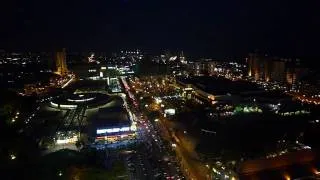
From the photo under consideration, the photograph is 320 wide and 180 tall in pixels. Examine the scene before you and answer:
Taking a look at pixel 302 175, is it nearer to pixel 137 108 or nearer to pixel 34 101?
pixel 137 108

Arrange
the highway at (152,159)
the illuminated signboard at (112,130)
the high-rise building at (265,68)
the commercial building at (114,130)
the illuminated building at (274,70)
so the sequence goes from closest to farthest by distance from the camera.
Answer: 1. the highway at (152,159)
2. the commercial building at (114,130)
3. the illuminated signboard at (112,130)
4. the illuminated building at (274,70)
5. the high-rise building at (265,68)

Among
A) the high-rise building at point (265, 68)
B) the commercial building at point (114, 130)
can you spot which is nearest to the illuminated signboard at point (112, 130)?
the commercial building at point (114, 130)

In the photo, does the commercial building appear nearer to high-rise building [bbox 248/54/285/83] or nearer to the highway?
the highway

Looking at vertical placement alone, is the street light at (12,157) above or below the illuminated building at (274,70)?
below

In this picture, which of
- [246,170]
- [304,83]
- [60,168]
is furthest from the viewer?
[304,83]

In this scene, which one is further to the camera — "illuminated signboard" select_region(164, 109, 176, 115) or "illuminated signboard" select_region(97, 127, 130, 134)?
"illuminated signboard" select_region(164, 109, 176, 115)

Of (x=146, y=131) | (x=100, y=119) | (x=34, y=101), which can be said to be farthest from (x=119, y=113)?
(x=34, y=101)

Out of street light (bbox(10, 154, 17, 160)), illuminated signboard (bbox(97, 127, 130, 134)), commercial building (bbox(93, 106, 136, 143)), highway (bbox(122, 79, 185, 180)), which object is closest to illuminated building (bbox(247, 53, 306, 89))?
highway (bbox(122, 79, 185, 180))

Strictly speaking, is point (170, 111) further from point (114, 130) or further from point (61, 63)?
point (61, 63)

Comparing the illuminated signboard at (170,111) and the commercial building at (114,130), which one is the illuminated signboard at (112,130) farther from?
the illuminated signboard at (170,111)

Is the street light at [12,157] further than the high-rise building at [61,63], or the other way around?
the high-rise building at [61,63]

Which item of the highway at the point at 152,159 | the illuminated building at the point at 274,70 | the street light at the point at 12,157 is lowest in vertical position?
the highway at the point at 152,159
